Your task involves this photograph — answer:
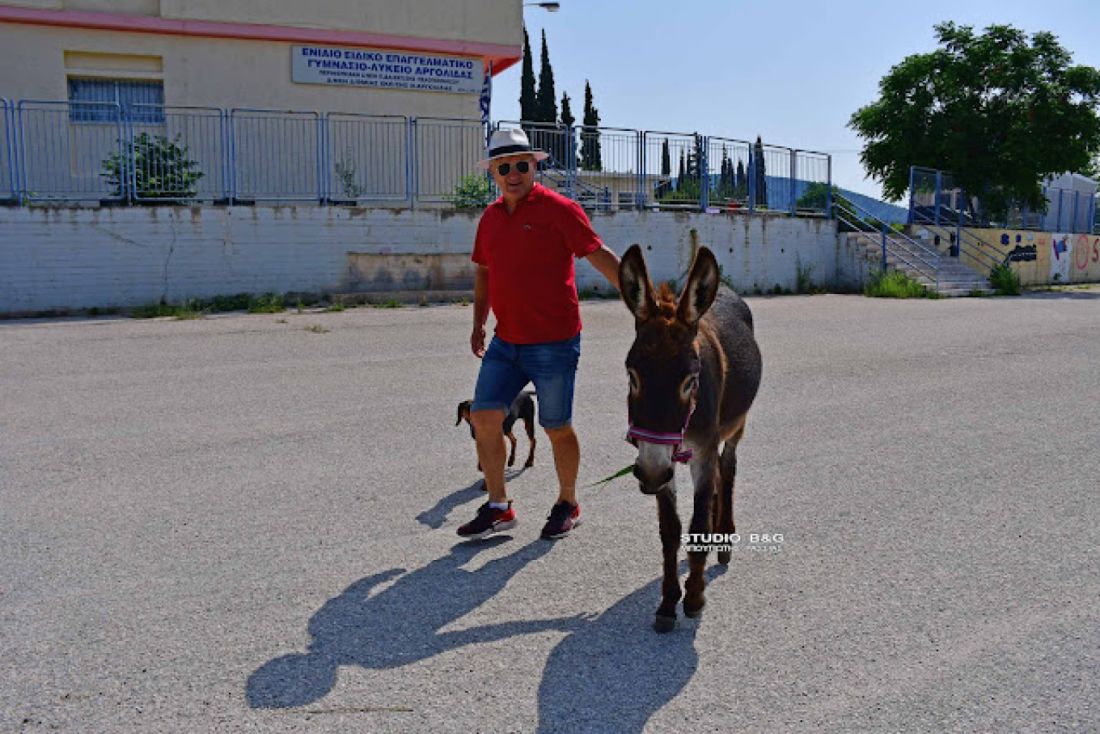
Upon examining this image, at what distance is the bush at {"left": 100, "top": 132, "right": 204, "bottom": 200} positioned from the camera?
57.4ft

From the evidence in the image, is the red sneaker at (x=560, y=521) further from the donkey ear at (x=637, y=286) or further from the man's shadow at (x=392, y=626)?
the donkey ear at (x=637, y=286)

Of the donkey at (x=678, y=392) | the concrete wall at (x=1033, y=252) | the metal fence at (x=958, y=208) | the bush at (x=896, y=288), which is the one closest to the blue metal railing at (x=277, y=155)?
the bush at (x=896, y=288)

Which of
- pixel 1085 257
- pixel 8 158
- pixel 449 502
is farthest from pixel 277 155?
pixel 1085 257

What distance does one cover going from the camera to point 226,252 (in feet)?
58.8

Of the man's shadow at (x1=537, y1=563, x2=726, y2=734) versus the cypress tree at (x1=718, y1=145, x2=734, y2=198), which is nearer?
the man's shadow at (x1=537, y1=563, x2=726, y2=734)

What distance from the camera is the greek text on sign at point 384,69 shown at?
22.3 m

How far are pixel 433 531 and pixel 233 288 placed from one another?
14.0m

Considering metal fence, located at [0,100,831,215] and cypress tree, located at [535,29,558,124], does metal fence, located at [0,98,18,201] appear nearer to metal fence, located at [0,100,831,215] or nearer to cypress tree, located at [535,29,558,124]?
metal fence, located at [0,100,831,215]

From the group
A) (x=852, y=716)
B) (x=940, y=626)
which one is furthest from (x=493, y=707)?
(x=940, y=626)

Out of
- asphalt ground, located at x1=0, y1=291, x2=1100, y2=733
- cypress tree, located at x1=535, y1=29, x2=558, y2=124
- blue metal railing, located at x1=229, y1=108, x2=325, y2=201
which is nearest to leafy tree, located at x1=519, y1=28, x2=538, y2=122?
cypress tree, located at x1=535, y1=29, x2=558, y2=124

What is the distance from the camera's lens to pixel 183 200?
17922 millimetres

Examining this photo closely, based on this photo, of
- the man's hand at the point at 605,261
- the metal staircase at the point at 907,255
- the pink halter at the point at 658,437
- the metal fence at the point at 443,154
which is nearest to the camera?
the pink halter at the point at 658,437

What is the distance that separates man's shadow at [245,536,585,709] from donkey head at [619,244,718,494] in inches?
38.8

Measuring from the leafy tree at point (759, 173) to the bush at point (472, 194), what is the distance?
7881 millimetres
